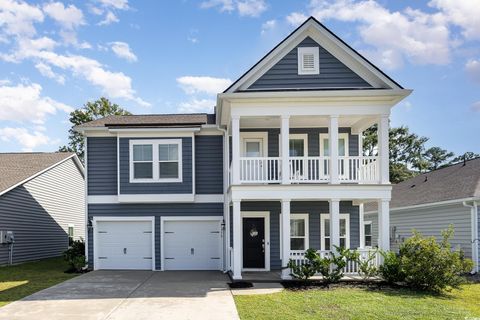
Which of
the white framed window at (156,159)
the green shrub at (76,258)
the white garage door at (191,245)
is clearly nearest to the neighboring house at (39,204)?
the green shrub at (76,258)

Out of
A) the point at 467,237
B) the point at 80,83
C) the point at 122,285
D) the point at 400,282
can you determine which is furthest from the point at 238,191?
the point at 80,83

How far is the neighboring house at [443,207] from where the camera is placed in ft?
49.4

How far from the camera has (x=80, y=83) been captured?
816 inches

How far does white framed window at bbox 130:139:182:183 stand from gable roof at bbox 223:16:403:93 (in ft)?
14.4

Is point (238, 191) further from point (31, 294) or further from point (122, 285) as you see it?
point (31, 294)

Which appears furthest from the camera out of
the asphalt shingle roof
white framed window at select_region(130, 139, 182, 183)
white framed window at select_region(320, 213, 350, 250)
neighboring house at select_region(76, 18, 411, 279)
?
the asphalt shingle roof

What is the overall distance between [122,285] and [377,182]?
27.3ft

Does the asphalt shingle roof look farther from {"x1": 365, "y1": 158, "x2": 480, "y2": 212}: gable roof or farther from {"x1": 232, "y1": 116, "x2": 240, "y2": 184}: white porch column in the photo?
{"x1": 365, "y1": 158, "x2": 480, "y2": 212}: gable roof

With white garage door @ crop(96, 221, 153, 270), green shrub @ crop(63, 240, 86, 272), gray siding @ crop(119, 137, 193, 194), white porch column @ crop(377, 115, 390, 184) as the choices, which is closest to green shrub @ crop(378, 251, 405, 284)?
white porch column @ crop(377, 115, 390, 184)

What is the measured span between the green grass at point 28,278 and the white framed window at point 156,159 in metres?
4.33

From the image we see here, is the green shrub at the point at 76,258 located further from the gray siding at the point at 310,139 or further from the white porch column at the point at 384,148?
the white porch column at the point at 384,148

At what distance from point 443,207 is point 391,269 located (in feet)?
20.8

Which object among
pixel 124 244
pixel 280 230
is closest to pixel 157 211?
pixel 124 244

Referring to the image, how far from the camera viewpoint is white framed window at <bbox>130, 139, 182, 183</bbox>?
645 inches
